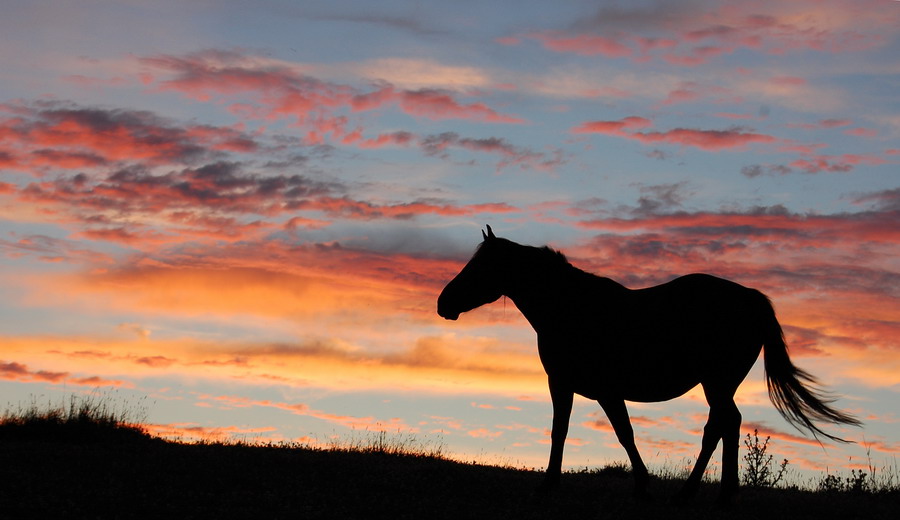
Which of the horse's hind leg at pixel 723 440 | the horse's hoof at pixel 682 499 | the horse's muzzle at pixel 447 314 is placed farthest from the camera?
the horse's muzzle at pixel 447 314

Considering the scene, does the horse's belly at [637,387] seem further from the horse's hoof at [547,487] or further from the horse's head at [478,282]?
the horse's head at [478,282]

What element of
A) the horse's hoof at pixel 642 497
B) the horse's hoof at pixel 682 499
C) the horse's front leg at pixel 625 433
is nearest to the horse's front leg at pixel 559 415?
the horse's front leg at pixel 625 433

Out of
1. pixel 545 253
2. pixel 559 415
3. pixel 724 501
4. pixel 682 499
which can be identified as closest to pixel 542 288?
pixel 545 253

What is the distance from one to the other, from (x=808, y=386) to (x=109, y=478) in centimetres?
1064

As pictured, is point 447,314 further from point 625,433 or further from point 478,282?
point 625,433

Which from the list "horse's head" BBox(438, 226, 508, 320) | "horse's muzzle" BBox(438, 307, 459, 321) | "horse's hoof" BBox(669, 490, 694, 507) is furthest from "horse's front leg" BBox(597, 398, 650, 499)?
"horse's muzzle" BBox(438, 307, 459, 321)

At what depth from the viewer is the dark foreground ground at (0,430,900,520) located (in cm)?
1110

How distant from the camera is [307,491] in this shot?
39.3ft

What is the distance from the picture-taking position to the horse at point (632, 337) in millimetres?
12141

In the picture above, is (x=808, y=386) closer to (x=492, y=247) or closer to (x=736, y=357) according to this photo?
(x=736, y=357)

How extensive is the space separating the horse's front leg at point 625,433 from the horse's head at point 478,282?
7.65ft

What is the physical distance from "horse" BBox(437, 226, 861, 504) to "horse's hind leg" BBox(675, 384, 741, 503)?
1cm

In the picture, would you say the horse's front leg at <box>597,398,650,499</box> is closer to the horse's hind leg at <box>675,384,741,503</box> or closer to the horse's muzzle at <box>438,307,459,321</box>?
the horse's hind leg at <box>675,384,741,503</box>

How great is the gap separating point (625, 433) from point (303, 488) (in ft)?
15.7
